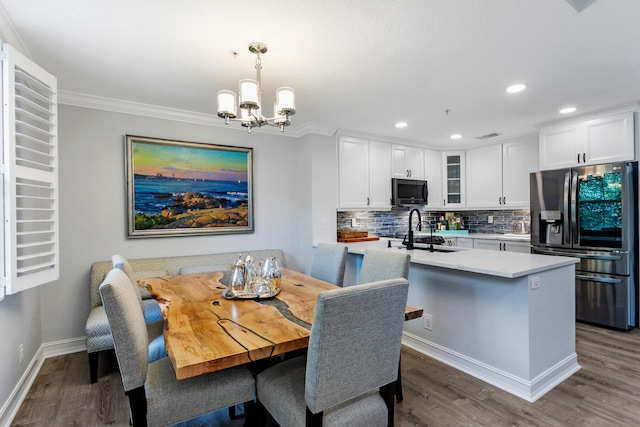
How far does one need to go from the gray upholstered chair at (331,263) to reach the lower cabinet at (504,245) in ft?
9.40

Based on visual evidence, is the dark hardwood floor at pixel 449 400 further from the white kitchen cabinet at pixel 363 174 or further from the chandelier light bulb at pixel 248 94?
the white kitchen cabinet at pixel 363 174

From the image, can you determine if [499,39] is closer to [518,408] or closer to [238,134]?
[518,408]

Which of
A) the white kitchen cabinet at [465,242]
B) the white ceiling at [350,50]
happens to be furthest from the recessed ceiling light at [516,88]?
the white kitchen cabinet at [465,242]

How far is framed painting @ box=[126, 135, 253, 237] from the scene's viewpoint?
3.31 meters

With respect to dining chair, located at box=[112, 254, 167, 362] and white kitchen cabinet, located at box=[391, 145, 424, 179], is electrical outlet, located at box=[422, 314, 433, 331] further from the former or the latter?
white kitchen cabinet, located at box=[391, 145, 424, 179]

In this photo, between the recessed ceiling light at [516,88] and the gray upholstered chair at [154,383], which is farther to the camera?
the recessed ceiling light at [516,88]

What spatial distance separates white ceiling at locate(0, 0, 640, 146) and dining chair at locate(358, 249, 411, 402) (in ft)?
4.66

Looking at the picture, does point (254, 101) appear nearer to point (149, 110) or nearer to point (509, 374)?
point (149, 110)

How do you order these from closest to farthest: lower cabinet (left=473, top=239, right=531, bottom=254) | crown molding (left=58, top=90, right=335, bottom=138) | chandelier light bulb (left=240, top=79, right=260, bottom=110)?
chandelier light bulb (left=240, top=79, right=260, bottom=110) → crown molding (left=58, top=90, right=335, bottom=138) → lower cabinet (left=473, top=239, right=531, bottom=254)

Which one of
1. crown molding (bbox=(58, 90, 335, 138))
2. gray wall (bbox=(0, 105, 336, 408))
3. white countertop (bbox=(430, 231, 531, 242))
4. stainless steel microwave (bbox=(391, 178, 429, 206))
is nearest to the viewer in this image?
gray wall (bbox=(0, 105, 336, 408))

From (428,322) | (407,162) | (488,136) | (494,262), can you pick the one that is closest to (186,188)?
(428,322)

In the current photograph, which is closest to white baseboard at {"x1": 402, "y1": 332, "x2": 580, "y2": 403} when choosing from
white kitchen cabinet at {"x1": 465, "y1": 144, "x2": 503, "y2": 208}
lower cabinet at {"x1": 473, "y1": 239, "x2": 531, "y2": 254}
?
lower cabinet at {"x1": 473, "y1": 239, "x2": 531, "y2": 254}

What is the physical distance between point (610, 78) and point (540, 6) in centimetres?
155

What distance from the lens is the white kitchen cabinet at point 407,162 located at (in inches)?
193
